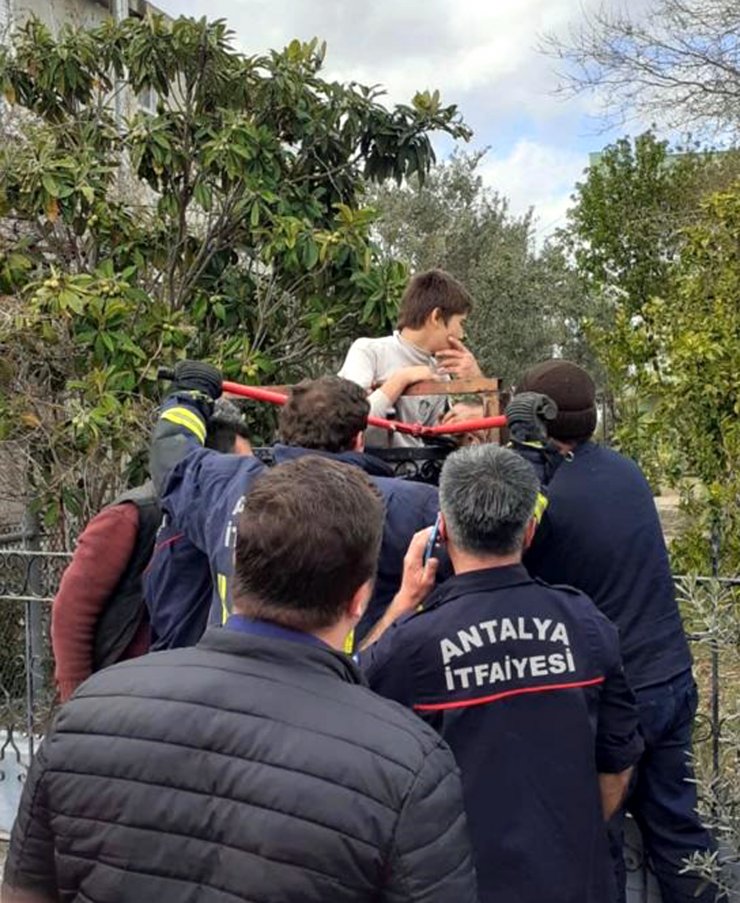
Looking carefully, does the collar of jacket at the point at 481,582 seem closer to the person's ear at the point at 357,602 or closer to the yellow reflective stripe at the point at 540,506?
the yellow reflective stripe at the point at 540,506

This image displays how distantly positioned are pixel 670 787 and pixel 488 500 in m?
1.14

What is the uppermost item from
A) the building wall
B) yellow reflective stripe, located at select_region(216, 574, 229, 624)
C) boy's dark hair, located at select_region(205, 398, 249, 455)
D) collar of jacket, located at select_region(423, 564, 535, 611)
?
the building wall

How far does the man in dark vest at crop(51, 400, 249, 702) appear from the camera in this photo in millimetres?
2924

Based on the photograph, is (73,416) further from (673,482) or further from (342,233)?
(673,482)

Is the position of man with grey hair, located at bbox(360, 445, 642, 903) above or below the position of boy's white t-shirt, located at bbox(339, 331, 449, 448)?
below

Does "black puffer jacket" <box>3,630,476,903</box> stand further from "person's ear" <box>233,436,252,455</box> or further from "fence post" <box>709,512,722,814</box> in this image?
"person's ear" <box>233,436,252,455</box>

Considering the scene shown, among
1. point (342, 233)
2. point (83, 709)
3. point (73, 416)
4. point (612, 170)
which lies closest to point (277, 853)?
point (83, 709)

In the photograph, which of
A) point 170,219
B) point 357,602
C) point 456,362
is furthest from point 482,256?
point 357,602

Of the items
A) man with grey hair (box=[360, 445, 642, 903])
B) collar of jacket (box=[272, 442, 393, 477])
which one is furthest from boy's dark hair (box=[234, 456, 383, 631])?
collar of jacket (box=[272, 442, 393, 477])

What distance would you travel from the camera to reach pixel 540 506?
99.9 inches

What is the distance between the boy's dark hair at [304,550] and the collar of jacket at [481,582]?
2.09ft

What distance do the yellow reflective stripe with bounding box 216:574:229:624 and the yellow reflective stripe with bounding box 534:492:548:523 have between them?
81cm

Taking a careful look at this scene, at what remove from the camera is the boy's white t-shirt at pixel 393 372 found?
139 inches

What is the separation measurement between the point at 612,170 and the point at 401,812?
1694 cm
